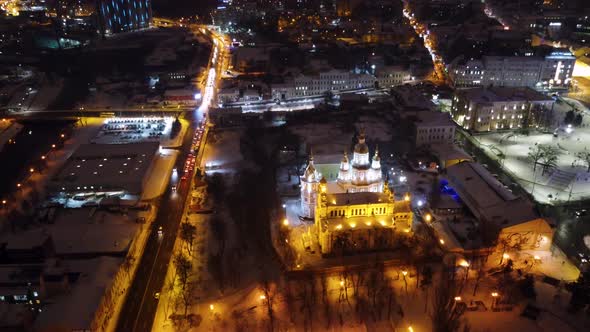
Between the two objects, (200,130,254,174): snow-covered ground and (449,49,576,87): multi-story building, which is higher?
(449,49,576,87): multi-story building

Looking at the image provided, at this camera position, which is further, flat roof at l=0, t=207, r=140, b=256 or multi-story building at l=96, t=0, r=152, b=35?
multi-story building at l=96, t=0, r=152, b=35

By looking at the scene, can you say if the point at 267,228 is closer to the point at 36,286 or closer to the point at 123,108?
the point at 36,286

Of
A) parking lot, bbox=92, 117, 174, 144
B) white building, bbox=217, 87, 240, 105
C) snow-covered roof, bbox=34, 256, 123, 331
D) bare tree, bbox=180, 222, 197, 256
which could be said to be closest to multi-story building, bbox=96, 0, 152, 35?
white building, bbox=217, 87, 240, 105

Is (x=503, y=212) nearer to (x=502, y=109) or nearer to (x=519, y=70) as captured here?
(x=502, y=109)

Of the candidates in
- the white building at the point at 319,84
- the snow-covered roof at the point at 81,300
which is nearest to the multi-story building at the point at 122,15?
the white building at the point at 319,84

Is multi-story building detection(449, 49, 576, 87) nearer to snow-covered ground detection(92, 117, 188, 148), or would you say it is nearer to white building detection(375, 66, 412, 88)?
white building detection(375, 66, 412, 88)

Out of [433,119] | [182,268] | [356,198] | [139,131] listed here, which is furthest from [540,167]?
[139,131]
